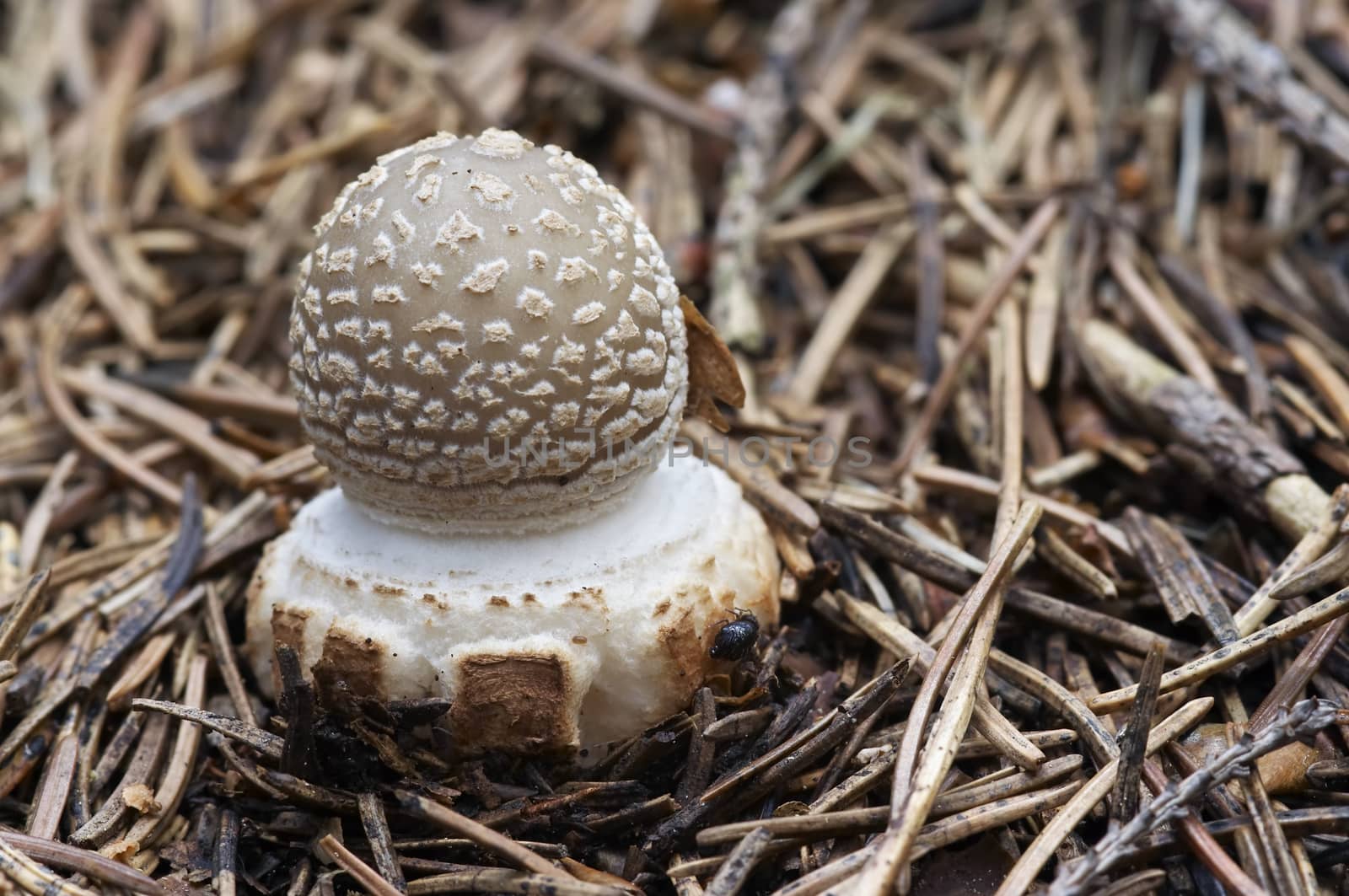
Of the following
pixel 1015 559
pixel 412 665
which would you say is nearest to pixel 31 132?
pixel 412 665

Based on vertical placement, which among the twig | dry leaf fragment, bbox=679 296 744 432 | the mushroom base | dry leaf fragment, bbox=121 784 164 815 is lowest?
dry leaf fragment, bbox=121 784 164 815

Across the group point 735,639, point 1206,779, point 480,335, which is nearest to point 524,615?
point 735,639

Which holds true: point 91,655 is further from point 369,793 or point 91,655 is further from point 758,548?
point 758,548

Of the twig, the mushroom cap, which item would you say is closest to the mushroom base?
the mushroom cap

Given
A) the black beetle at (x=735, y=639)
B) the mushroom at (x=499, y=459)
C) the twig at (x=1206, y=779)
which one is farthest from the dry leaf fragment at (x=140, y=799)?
the twig at (x=1206, y=779)

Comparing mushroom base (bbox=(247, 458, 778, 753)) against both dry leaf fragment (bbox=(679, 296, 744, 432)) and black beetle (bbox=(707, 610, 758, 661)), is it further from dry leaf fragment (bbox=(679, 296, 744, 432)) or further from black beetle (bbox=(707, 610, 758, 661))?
dry leaf fragment (bbox=(679, 296, 744, 432))

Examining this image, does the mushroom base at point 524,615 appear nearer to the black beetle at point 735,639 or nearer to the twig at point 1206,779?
the black beetle at point 735,639
